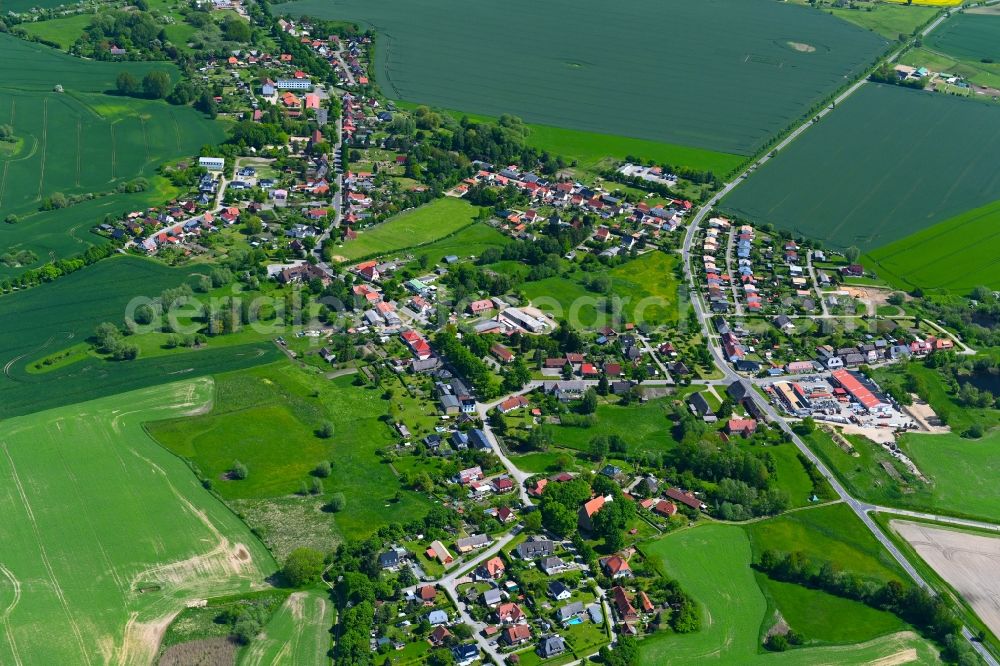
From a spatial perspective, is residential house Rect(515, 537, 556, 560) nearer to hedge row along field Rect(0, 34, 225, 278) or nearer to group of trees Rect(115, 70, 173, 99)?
hedge row along field Rect(0, 34, 225, 278)

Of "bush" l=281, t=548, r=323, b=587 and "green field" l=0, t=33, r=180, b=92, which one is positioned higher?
"green field" l=0, t=33, r=180, b=92

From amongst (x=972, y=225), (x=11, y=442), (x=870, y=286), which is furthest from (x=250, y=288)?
(x=972, y=225)

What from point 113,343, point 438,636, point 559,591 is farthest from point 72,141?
point 559,591

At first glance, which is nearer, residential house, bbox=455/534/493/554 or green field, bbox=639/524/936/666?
green field, bbox=639/524/936/666

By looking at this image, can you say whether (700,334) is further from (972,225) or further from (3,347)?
(3,347)

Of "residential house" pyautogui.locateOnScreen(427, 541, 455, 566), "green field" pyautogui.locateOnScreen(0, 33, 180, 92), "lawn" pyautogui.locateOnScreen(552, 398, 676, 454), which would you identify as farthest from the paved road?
"green field" pyautogui.locateOnScreen(0, 33, 180, 92)

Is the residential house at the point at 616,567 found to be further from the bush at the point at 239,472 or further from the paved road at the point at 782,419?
the bush at the point at 239,472

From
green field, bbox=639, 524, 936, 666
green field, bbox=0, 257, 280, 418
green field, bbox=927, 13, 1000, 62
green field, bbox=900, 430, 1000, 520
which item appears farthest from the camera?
green field, bbox=927, 13, 1000, 62
